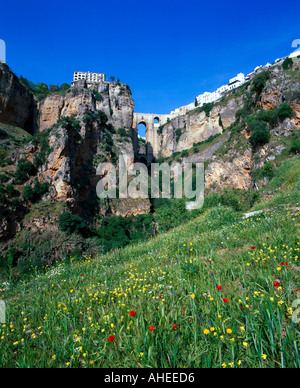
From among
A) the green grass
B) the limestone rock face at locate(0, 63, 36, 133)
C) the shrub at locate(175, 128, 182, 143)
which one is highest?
the shrub at locate(175, 128, 182, 143)

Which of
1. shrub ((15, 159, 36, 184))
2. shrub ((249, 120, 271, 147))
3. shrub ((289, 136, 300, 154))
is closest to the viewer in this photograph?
shrub ((289, 136, 300, 154))

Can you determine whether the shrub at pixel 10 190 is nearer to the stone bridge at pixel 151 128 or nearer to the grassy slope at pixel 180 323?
the grassy slope at pixel 180 323

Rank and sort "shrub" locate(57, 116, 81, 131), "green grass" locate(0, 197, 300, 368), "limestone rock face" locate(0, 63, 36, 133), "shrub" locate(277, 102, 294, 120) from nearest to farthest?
"green grass" locate(0, 197, 300, 368) → "shrub" locate(277, 102, 294, 120) → "shrub" locate(57, 116, 81, 131) → "limestone rock face" locate(0, 63, 36, 133)

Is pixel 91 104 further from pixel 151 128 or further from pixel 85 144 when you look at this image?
pixel 151 128

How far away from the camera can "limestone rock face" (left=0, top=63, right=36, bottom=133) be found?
33781 mm

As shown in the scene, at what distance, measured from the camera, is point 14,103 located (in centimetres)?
3606

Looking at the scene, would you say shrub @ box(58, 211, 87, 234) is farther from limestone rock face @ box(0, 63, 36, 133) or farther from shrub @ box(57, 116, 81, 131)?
limestone rock face @ box(0, 63, 36, 133)

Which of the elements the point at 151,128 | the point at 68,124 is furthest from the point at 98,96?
the point at 151,128

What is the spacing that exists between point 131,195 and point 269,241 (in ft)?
116

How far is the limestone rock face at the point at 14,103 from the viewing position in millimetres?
33781

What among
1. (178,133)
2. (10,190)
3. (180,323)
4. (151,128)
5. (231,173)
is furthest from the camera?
(151,128)

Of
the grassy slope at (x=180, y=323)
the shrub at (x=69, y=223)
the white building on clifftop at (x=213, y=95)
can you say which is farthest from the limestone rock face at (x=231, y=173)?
the white building on clifftop at (x=213, y=95)

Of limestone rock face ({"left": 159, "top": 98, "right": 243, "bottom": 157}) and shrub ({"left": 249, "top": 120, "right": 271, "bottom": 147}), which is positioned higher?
limestone rock face ({"left": 159, "top": 98, "right": 243, "bottom": 157})

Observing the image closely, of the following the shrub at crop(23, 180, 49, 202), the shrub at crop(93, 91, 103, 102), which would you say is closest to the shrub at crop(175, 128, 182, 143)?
the shrub at crop(93, 91, 103, 102)
